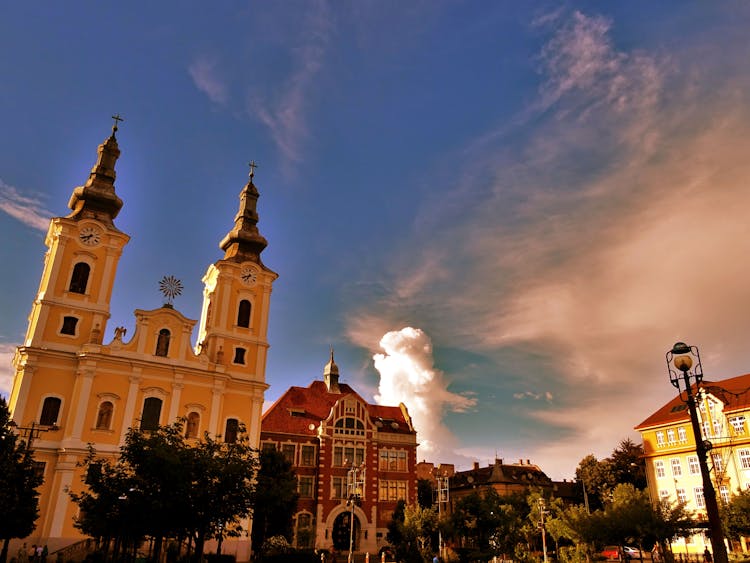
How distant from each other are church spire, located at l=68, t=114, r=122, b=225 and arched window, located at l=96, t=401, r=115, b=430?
14.6 metres

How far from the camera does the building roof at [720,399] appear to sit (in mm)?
48875

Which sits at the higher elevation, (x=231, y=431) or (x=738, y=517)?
(x=231, y=431)

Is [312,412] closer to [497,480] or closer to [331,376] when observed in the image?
[331,376]

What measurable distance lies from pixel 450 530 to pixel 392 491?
1512 centimetres

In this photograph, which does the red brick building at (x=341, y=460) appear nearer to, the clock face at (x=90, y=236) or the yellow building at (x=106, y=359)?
the yellow building at (x=106, y=359)

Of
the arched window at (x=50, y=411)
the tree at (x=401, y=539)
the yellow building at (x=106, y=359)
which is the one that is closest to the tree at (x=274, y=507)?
the yellow building at (x=106, y=359)

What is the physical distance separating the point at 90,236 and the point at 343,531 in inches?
1346

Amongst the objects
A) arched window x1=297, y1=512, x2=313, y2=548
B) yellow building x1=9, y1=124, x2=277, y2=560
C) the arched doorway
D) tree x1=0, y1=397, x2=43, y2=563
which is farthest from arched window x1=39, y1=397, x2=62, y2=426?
the arched doorway

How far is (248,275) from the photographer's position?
50.6 metres

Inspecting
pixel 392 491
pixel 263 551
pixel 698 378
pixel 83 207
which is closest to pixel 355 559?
pixel 392 491

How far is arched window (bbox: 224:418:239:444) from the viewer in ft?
147

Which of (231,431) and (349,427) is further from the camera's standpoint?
(349,427)

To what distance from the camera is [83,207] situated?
148ft

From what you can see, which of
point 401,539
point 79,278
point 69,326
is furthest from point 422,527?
point 79,278
